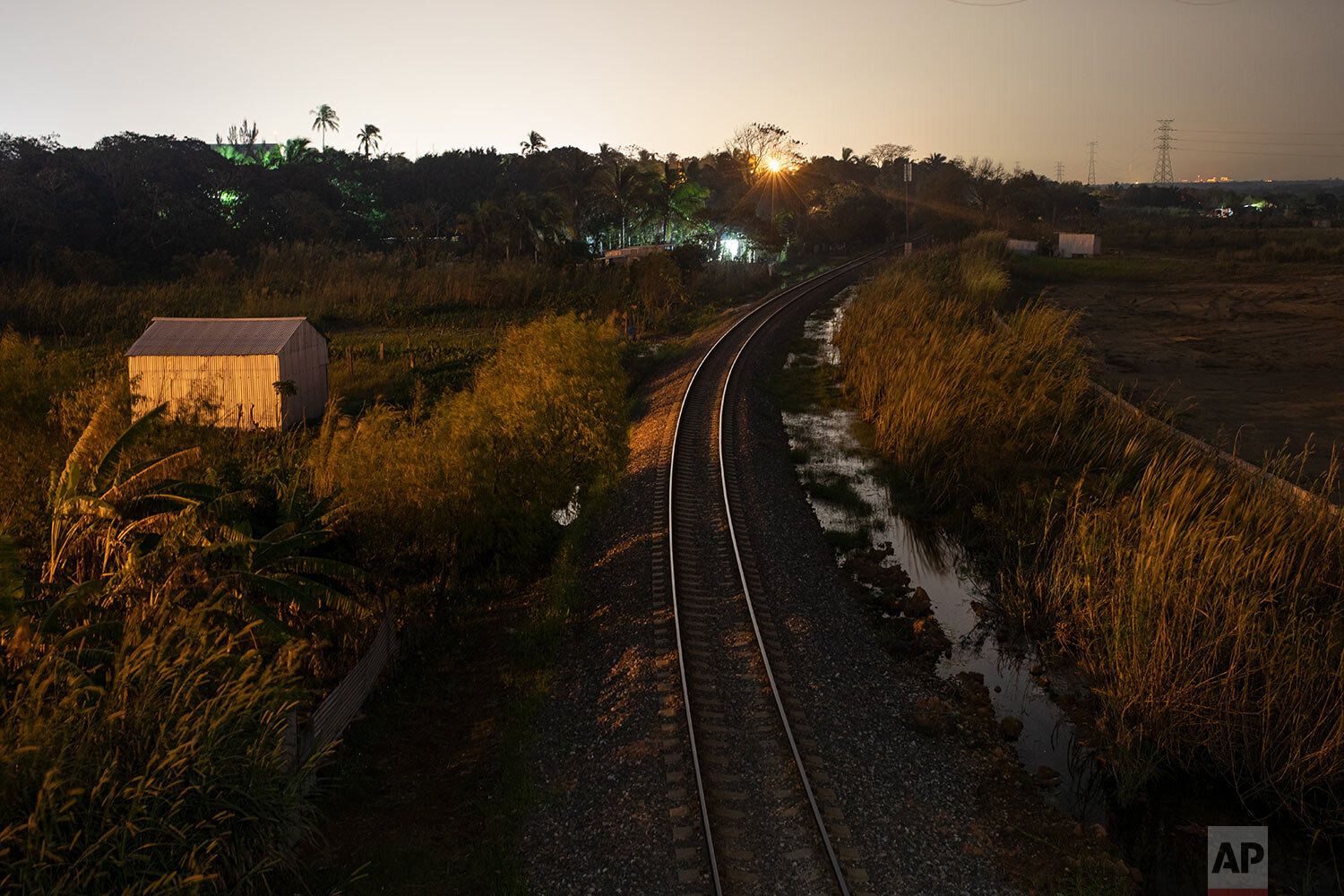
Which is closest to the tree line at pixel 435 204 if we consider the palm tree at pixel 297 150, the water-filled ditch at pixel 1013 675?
the palm tree at pixel 297 150

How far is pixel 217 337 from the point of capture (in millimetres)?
23859

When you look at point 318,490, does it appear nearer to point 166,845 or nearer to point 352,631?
point 352,631

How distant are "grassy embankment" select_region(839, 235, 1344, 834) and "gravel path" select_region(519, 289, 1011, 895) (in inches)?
94.3

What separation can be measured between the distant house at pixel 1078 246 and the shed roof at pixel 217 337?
5173 centimetres

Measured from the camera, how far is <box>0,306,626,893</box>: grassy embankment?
565 centimetres

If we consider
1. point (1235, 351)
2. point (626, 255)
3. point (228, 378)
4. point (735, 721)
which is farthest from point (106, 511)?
point (626, 255)

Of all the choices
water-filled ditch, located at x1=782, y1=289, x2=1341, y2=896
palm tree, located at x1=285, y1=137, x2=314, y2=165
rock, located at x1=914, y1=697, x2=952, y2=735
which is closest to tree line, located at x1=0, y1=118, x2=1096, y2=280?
palm tree, located at x1=285, y1=137, x2=314, y2=165

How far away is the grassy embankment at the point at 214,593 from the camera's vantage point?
5.65m

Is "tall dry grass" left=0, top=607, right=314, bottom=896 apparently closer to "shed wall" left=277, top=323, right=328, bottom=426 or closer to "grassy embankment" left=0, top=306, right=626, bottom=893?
"grassy embankment" left=0, top=306, right=626, bottom=893

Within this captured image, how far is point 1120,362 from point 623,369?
59.5ft

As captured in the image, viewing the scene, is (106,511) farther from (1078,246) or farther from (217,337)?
(1078,246)

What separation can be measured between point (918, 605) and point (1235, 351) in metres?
26.1

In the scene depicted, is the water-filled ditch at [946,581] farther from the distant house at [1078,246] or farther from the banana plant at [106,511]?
the distant house at [1078,246]

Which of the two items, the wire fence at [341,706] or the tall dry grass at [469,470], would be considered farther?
the tall dry grass at [469,470]
